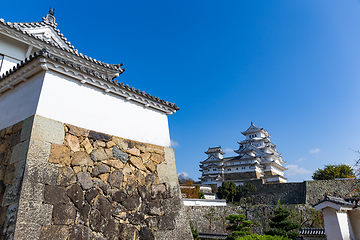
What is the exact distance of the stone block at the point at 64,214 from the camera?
134 inches

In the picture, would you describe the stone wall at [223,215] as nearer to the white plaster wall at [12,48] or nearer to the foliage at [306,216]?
the foliage at [306,216]

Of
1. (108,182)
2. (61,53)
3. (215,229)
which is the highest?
(61,53)

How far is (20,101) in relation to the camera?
4.14 metres

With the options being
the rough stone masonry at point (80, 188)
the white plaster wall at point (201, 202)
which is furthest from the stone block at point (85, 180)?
the white plaster wall at point (201, 202)

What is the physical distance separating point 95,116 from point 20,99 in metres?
1.32

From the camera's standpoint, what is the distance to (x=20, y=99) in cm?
415

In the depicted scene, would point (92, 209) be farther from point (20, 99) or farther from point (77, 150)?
point (20, 99)

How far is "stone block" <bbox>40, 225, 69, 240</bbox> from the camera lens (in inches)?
127

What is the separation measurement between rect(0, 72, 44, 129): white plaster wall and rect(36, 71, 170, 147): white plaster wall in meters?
0.17

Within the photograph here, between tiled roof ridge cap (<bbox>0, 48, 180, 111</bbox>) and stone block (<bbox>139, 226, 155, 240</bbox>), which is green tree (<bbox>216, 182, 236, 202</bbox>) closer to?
tiled roof ridge cap (<bbox>0, 48, 180, 111</bbox>)

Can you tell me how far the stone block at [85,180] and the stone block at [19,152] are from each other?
0.86 m

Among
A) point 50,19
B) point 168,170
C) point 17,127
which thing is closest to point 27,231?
point 17,127

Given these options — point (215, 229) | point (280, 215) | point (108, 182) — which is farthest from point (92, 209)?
point (215, 229)

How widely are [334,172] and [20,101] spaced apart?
3597 centimetres
